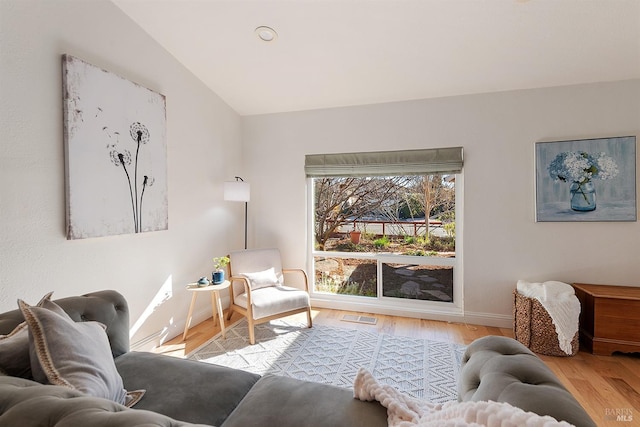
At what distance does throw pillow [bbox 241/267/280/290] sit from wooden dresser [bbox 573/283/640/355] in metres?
3.00

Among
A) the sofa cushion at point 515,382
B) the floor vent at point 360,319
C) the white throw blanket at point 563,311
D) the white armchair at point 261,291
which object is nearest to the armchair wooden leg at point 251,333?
the white armchair at point 261,291

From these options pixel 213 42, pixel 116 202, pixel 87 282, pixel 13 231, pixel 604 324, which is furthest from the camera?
pixel 213 42

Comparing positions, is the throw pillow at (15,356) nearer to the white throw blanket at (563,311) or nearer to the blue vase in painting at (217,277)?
the blue vase in painting at (217,277)

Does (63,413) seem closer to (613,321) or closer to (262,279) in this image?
(262,279)

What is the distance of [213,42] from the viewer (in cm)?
269

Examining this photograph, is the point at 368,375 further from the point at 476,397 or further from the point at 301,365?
the point at 301,365

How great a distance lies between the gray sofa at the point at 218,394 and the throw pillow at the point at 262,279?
151cm

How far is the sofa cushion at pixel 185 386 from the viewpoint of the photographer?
123cm

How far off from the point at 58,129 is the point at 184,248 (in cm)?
147

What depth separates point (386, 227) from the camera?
3639 mm

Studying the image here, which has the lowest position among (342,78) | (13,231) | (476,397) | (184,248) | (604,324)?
(604,324)

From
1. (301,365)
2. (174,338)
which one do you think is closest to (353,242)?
(301,365)

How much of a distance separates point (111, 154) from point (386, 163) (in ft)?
8.75

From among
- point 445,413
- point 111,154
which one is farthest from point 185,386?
point 111,154
